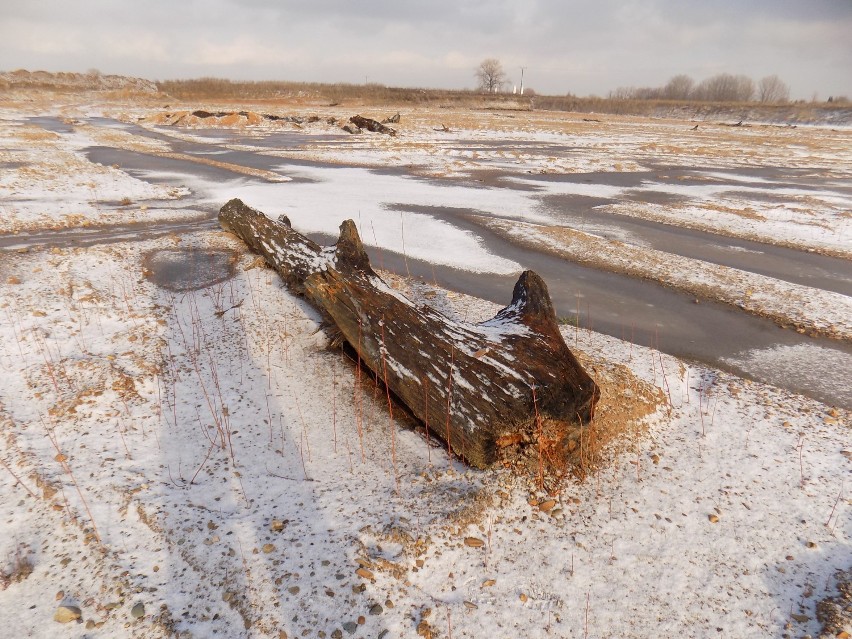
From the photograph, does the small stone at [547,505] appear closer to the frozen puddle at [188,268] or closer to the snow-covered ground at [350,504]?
the snow-covered ground at [350,504]

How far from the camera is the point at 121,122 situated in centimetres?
3719

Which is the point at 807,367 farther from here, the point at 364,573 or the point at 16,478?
the point at 16,478

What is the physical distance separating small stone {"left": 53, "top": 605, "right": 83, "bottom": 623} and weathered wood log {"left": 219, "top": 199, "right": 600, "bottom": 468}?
8.65 ft

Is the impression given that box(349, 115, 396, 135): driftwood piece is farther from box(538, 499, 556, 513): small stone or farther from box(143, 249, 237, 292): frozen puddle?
box(538, 499, 556, 513): small stone

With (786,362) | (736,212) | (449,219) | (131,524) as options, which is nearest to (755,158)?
(736,212)

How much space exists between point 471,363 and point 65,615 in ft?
10.5

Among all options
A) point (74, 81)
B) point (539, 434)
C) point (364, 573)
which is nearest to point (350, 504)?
point (364, 573)

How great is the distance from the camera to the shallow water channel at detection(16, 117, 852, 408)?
236 inches

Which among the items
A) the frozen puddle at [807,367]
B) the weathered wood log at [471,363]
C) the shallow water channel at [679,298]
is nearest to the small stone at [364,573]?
the weathered wood log at [471,363]

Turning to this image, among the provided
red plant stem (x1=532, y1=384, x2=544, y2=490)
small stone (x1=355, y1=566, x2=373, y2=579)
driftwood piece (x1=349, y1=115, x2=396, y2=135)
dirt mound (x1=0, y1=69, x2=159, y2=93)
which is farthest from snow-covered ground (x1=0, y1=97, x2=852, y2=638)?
dirt mound (x1=0, y1=69, x2=159, y2=93)

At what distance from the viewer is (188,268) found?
8.35 meters

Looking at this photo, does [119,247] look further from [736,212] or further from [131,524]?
[736,212]

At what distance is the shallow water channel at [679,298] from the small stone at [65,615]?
20.0 ft

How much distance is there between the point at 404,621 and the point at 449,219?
34.5 ft
